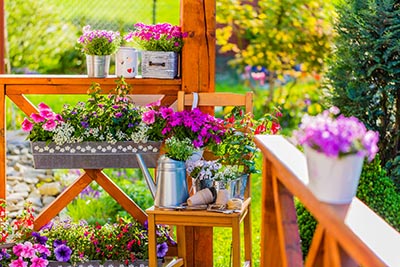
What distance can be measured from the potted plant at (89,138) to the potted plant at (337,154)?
6.87 feet

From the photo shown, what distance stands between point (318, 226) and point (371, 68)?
7.70 feet

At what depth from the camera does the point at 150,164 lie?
3930 mm

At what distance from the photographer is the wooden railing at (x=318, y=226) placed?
160 cm

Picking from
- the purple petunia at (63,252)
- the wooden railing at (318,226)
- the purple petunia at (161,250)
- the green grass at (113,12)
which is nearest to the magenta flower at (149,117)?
the purple petunia at (161,250)

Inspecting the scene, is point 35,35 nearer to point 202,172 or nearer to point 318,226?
point 202,172

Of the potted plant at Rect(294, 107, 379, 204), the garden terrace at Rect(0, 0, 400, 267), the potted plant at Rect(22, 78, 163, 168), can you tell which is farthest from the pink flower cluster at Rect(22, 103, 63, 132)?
the potted plant at Rect(294, 107, 379, 204)

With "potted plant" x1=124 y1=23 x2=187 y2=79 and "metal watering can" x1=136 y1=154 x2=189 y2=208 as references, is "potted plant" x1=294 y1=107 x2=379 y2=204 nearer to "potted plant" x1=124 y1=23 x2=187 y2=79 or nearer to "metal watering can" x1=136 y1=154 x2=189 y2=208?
"metal watering can" x1=136 y1=154 x2=189 y2=208

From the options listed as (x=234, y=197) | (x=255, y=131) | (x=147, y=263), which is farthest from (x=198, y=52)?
(x=147, y=263)

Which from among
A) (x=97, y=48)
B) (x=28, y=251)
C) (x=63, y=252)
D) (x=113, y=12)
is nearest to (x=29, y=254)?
(x=28, y=251)

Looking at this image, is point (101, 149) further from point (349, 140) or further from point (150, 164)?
point (349, 140)

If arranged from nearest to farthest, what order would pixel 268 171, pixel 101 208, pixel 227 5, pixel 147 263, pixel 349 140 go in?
pixel 349 140, pixel 268 171, pixel 147 263, pixel 101 208, pixel 227 5

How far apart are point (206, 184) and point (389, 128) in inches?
42.3

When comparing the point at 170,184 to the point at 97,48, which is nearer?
the point at 170,184

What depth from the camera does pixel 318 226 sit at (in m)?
1.86
